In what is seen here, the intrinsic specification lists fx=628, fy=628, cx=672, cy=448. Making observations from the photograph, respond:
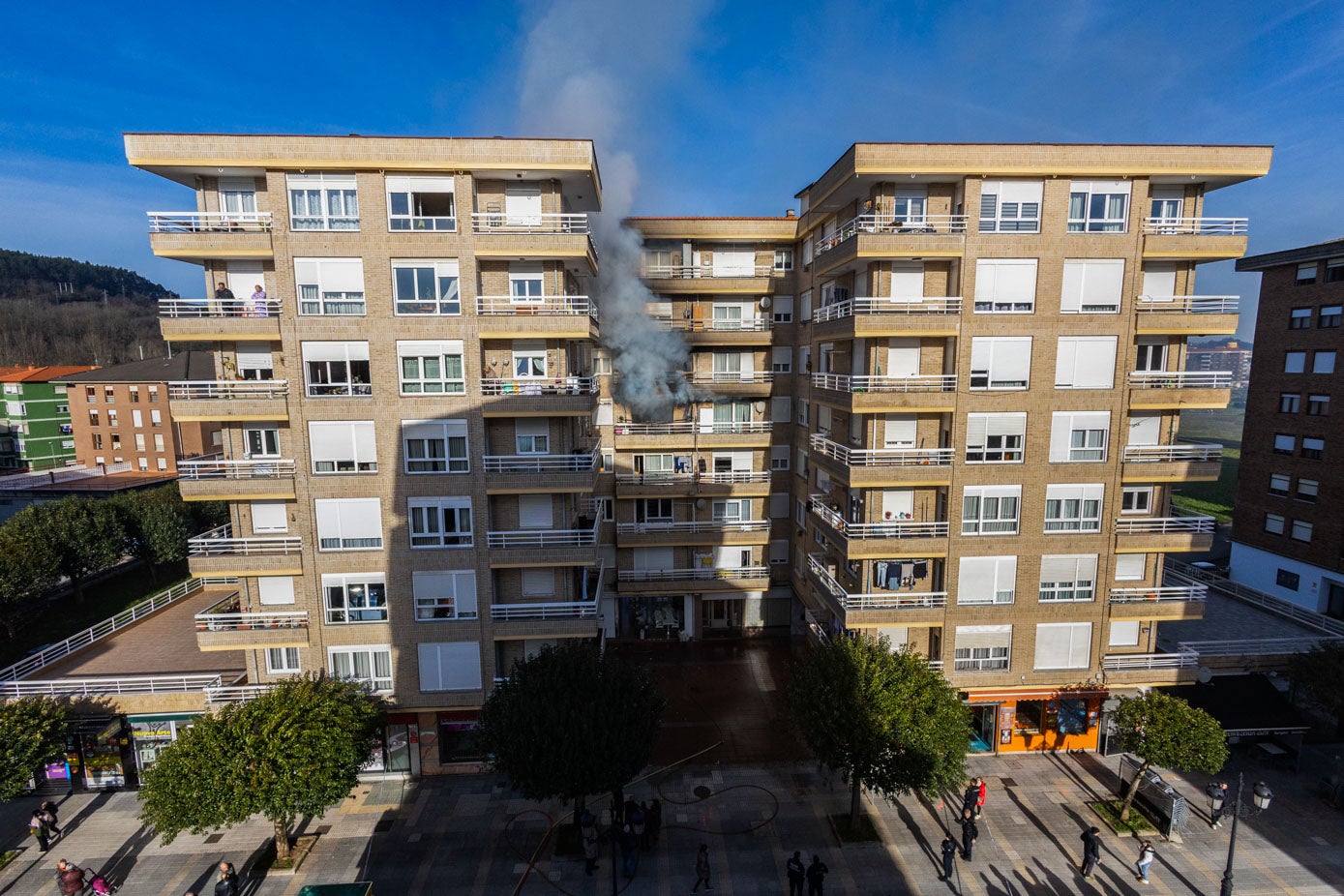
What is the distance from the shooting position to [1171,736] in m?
20.5

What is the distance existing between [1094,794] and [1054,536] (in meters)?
9.44

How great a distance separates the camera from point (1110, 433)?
23078 millimetres

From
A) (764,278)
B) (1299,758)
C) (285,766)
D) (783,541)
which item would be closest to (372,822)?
(285,766)

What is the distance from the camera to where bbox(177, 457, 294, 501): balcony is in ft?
70.4

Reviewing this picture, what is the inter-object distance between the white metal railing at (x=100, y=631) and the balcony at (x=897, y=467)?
24.1m

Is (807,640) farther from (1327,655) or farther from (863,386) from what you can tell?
(1327,655)

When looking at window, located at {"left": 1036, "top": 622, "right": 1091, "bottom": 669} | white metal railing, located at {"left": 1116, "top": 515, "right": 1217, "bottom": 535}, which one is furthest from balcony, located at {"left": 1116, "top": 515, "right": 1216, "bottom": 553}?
window, located at {"left": 1036, "top": 622, "right": 1091, "bottom": 669}

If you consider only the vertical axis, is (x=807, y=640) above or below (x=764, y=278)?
below

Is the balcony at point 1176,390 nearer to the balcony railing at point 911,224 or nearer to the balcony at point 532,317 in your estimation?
the balcony railing at point 911,224

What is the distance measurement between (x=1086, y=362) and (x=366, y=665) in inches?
1125

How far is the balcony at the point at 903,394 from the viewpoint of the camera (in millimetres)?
22641

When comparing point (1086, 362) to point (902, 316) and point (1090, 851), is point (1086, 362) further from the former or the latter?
point (1090, 851)

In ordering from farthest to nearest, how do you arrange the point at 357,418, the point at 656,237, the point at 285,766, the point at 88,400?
the point at 88,400
the point at 656,237
the point at 357,418
the point at 285,766

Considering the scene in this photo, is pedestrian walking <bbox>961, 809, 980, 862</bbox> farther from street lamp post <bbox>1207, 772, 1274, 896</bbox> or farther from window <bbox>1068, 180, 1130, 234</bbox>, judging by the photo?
window <bbox>1068, 180, 1130, 234</bbox>
